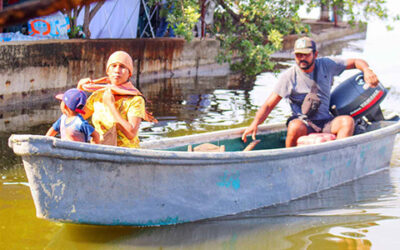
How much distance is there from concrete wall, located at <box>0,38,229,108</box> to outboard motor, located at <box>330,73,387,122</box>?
19.7 feet

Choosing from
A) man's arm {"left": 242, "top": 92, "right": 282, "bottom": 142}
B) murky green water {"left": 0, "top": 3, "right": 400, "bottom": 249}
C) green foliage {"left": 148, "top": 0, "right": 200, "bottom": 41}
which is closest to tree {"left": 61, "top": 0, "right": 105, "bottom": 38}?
green foliage {"left": 148, "top": 0, "right": 200, "bottom": 41}

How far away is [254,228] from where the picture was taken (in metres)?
4.67

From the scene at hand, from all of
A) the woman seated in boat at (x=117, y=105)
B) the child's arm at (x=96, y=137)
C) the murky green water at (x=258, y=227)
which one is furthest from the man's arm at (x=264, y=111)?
the child's arm at (x=96, y=137)

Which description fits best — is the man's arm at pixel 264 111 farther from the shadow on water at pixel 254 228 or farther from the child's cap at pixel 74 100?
the child's cap at pixel 74 100

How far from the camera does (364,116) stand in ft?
22.5

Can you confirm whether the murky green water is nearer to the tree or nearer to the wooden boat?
the wooden boat

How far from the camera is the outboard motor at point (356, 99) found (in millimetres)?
6418

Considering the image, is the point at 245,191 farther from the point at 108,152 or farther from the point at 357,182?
the point at 357,182

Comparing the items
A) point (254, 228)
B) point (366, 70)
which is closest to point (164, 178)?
point (254, 228)

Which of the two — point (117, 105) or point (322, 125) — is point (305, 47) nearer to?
point (322, 125)

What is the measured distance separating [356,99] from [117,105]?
10.9 ft

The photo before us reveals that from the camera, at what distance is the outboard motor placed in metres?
6.42

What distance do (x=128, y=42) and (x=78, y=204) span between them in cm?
927

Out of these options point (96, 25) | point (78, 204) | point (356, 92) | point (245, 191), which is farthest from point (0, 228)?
point (96, 25)
